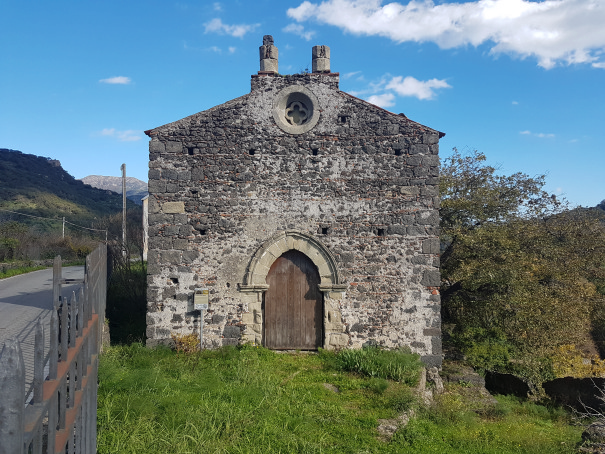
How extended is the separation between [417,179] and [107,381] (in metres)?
7.07

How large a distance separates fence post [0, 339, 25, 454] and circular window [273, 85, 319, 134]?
847 cm

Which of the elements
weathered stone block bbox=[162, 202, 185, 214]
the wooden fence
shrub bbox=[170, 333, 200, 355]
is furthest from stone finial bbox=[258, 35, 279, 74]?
the wooden fence

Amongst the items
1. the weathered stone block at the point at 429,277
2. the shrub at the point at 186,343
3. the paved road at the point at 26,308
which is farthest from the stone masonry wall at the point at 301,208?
the paved road at the point at 26,308

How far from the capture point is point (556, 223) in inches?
554

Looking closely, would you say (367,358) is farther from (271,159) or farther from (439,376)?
(271,159)

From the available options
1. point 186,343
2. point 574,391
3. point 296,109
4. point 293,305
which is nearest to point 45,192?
point 186,343

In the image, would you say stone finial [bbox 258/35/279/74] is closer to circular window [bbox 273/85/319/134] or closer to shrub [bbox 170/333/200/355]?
circular window [bbox 273/85/319/134]

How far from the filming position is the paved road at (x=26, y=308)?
820 centimetres

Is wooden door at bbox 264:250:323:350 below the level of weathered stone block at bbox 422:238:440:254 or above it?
below

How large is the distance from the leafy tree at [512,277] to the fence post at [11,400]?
10.2 m

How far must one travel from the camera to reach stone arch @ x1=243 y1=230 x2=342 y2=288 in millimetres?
9344

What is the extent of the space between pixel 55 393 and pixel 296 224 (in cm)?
747

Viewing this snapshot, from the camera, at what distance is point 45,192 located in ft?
147

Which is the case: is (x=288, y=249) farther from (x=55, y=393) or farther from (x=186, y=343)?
(x=55, y=393)
